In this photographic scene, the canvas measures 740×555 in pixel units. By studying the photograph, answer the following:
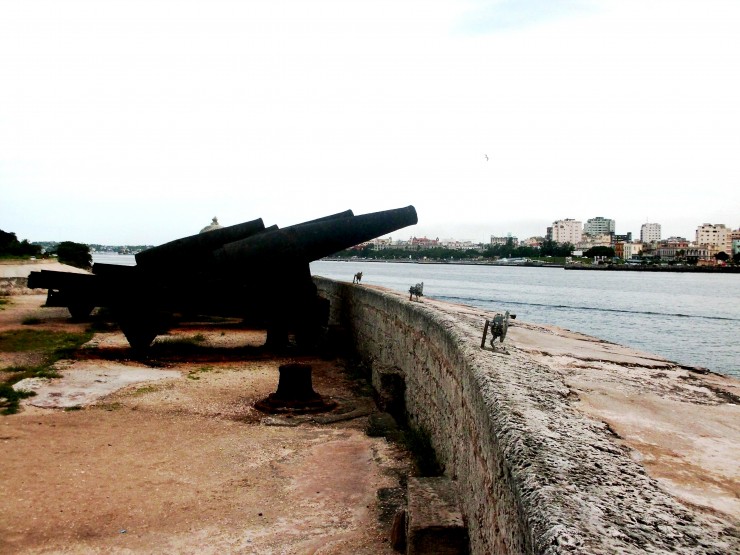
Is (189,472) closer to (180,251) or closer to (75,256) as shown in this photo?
(180,251)

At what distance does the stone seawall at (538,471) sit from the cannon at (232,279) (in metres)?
6.58

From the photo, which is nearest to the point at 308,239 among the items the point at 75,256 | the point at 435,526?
the point at 435,526

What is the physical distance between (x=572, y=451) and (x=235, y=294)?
9594 mm

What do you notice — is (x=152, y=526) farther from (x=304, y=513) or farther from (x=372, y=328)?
(x=372, y=328)

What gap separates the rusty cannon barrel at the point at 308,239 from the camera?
37.1 ft

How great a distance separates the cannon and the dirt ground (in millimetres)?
2258

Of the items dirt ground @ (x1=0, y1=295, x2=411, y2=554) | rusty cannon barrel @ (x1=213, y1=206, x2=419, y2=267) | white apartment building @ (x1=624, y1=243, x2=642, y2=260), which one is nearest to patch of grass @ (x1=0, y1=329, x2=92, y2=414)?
dirt ground @ (x1=0, y1=295, x2=411, y2=554)

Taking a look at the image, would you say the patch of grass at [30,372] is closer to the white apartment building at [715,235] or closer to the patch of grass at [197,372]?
the patch of grass at [197,372]

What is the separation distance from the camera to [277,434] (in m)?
6.65

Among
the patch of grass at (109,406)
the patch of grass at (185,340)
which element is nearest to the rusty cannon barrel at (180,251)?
the patch of grass at (185,340)

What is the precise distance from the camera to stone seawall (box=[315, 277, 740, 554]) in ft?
5.41

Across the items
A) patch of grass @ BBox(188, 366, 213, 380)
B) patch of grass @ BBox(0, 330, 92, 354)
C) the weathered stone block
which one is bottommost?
patch of grass @ BBox(188, 366, 213, 380)

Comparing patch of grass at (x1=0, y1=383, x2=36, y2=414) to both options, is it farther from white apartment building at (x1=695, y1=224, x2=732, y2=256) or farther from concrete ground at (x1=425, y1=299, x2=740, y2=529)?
white apartment building at (x1=695, y1=224, x2=732, y2=256)

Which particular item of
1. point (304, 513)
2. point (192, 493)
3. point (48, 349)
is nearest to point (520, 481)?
point (304, 513)
